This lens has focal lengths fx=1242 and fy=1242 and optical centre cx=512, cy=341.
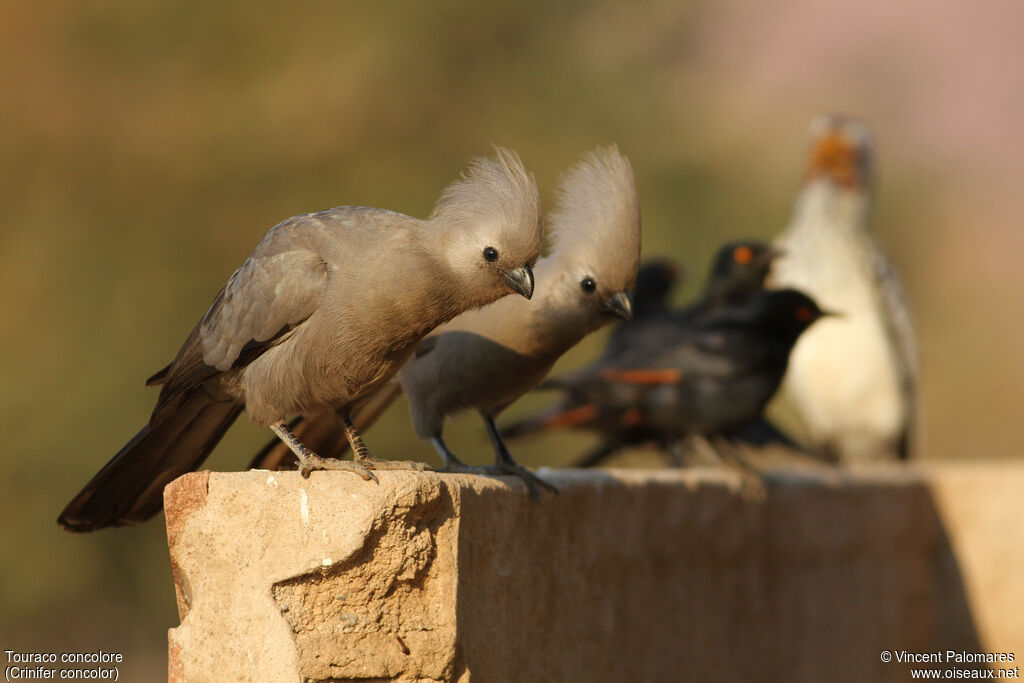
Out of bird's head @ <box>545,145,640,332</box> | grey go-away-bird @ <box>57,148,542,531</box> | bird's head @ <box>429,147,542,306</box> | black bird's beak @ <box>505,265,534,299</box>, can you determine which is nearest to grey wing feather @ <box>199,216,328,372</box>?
grey go-away-bird @ <box>57,148,542,531</box>

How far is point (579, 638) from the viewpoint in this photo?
3965 millimetres

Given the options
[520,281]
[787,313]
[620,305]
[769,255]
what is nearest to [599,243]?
[620,305]

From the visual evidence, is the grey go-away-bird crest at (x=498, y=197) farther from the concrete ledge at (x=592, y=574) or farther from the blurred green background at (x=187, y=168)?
the blurred green background at (x=187, y=168)

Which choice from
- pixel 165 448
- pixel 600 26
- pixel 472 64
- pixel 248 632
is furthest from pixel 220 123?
pixel 248 632

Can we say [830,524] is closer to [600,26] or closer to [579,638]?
[579,638]

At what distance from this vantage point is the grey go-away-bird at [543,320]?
160 inches

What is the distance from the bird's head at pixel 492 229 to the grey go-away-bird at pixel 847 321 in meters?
4.87

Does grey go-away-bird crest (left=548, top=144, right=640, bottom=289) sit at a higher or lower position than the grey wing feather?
higher

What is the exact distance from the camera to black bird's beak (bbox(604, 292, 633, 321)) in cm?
412

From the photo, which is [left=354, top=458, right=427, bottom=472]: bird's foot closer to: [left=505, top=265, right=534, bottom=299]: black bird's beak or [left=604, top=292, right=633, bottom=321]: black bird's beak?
[left=505, top=265, right=534, bottom=299]: black bird's beak

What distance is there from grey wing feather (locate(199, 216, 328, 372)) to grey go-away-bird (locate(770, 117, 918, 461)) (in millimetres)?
5085

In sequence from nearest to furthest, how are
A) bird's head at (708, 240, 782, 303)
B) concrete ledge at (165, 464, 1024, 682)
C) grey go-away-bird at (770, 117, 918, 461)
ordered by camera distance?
concrete ledge at (165, 464, 1024, 682) → bird's head at (708, 240, 782, 303) → grey go-away-bird at (770, 117, 918, 461)

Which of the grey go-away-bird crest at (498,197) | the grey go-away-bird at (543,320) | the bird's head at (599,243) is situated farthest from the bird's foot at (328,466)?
the bird's head at (599,243)

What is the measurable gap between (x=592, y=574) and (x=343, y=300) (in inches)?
55.7
